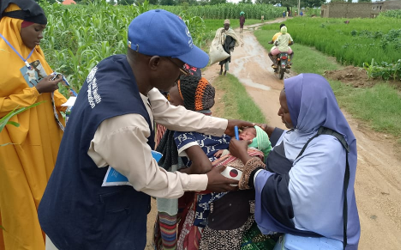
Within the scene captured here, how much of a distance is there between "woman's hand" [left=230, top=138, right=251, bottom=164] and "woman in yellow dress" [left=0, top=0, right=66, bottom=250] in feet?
5.03

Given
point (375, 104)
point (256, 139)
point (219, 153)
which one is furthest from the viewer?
point (375, 104)

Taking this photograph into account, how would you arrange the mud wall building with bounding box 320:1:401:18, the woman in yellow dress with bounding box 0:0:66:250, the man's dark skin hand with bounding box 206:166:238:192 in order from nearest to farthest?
1. the man's dark skin hand with bounding box 206:166:238:192
2. the woman in yellow dress with bounding box 0:0:66:250
3. the mud wall building with bounding box 320:1:401:18

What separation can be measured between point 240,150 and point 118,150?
2.64 ft

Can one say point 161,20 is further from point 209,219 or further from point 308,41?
point 308,41

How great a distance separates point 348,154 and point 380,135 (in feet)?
14.1

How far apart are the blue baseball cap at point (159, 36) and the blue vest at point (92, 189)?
14cm

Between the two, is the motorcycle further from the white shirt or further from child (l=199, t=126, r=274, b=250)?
the white shirt

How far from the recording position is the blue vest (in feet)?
4.48

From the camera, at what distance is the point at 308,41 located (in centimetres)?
1445

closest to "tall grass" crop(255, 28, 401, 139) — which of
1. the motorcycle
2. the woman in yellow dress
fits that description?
the motorcycle

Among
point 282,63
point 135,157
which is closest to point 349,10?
point 282,63

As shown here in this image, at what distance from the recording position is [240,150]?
1.88 metres

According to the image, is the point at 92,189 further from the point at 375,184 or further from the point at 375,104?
the point at 375,104

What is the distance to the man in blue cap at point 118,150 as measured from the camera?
134 cm
